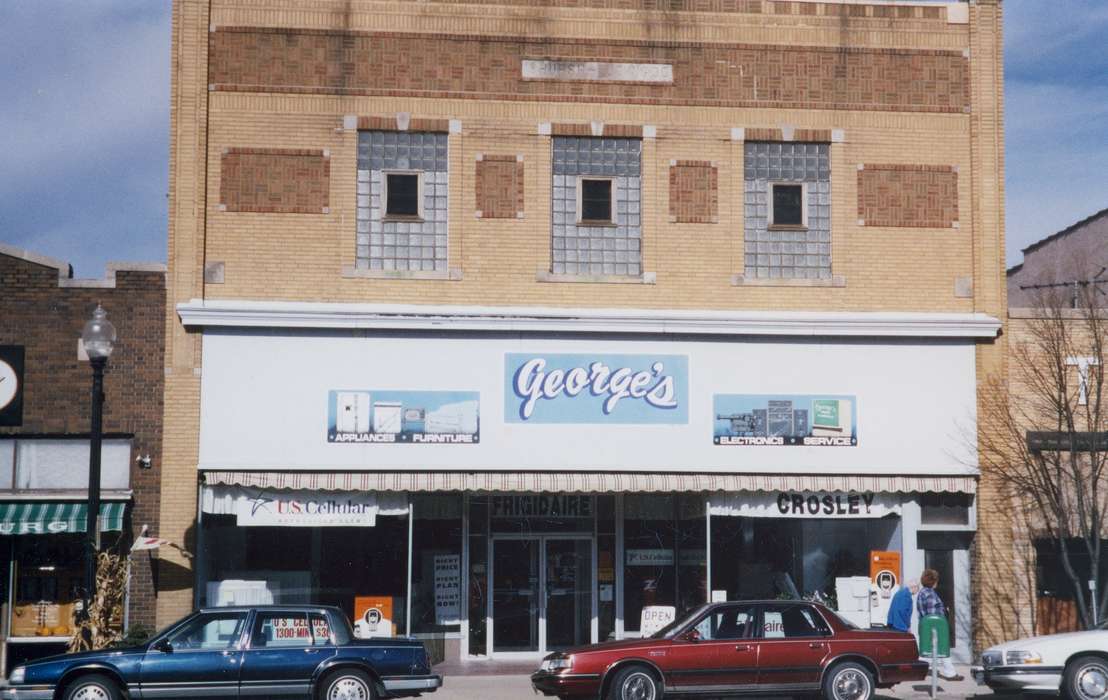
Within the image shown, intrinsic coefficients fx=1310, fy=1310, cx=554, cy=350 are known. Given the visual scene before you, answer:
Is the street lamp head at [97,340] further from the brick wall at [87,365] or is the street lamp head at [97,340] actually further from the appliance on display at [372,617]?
the appliance on display at [372,617]

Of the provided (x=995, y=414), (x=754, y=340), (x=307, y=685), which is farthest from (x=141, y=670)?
(x=995, y=414)

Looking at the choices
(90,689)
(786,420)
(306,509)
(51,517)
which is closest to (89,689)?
(90,689)

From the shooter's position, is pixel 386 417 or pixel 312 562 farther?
pixel 312 562

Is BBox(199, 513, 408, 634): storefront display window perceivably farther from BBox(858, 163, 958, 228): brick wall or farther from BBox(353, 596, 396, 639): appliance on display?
BBox(858, 163, 958, 228): brick wall

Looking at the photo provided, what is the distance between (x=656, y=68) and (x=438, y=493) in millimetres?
7919

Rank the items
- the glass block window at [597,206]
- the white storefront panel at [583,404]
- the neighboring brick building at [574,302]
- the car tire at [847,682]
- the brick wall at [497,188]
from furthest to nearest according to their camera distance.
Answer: the glass block window at [597,206]
the brick wall at [497,188]
the neighboring brick building at [574,302]
the white storefront panel at [583,404]
the car tire at [847,682]

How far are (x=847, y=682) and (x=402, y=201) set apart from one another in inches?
407

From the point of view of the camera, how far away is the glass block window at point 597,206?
71.2ft

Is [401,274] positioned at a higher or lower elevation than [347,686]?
higher

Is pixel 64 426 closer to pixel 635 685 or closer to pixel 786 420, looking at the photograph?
pixel 635 685

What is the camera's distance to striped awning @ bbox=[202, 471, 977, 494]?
66.8ft

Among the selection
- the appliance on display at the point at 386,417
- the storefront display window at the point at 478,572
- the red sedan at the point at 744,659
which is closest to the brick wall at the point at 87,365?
the appliance on display at the point at 386,417

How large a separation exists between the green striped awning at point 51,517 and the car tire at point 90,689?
4.58 m

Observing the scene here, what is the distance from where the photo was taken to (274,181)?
835 inches
